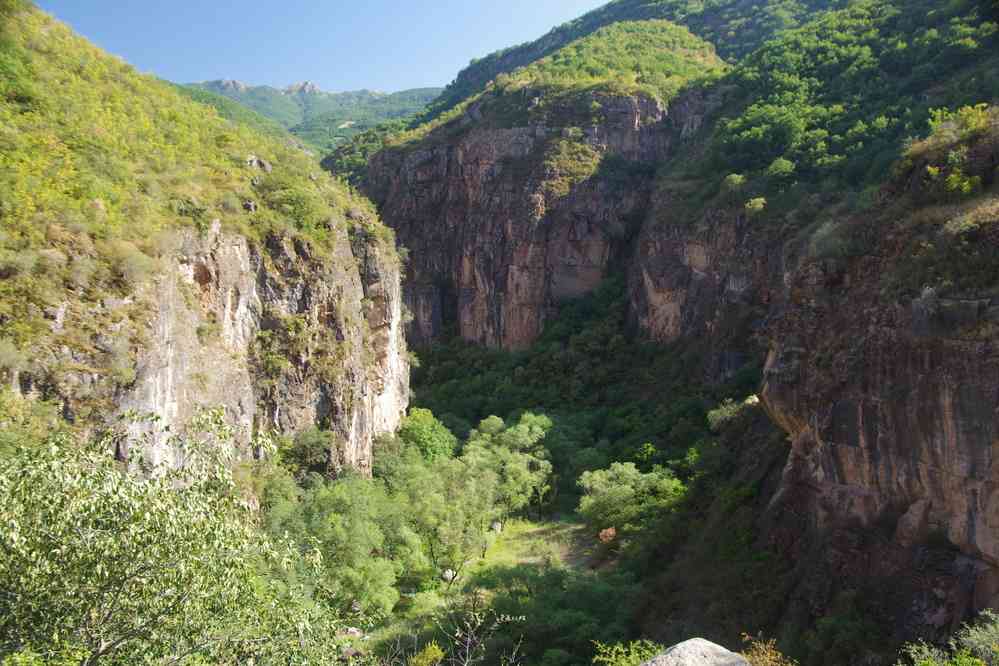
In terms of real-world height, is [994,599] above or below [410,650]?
above

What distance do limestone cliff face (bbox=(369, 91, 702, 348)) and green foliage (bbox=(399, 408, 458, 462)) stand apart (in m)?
20.2

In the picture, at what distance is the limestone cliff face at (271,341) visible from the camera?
2108cm

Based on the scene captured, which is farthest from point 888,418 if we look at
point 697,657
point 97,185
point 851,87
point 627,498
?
point 851,87

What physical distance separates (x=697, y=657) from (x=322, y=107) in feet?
639

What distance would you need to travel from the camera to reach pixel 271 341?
1110 inches

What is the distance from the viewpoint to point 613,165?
201 feet

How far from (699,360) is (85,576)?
135 feet

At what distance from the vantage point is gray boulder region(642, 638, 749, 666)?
8.25 metres

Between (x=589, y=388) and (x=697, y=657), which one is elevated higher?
(x=697, y=657)

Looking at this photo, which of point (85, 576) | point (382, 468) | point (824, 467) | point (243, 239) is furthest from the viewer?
point (382, 468)

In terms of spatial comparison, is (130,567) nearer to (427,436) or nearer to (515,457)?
(515,457)

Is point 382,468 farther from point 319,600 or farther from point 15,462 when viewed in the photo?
point 15,462

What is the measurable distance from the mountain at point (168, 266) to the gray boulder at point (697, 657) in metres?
8.74

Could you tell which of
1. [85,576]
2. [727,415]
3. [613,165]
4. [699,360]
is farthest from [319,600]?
[613,165]
